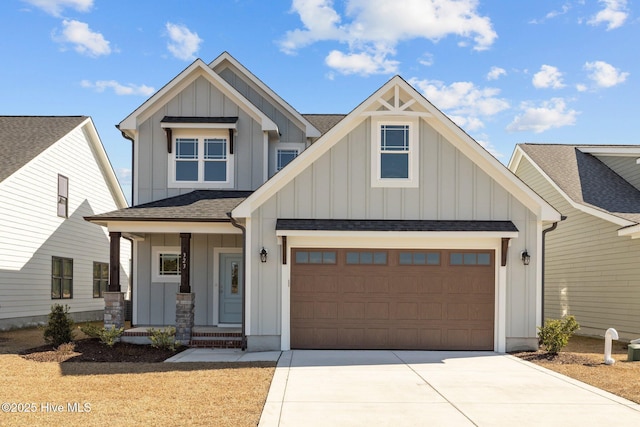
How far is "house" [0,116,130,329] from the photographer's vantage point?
18250mm

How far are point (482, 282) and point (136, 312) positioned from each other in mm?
9323

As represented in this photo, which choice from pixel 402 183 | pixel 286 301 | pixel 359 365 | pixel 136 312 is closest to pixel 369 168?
pixel 402 183

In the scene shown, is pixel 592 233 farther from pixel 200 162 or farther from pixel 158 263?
pixel 158 263

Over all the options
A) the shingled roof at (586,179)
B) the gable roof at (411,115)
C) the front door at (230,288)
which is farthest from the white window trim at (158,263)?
the shingled roof at (586,179)

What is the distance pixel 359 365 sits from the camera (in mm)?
11609

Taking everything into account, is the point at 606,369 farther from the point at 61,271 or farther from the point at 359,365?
the point at 61,271

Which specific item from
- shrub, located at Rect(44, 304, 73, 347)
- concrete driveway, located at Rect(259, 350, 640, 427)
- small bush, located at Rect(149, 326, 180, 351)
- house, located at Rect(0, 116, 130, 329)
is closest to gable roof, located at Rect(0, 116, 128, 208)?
house, located at Rect(0, 116, 130, 329)

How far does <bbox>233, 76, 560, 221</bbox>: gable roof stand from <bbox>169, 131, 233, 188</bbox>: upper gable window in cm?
388

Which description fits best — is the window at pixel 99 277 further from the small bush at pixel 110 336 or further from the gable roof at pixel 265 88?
the gable roof at pixel 265 88

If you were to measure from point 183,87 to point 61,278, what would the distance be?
29.0ft

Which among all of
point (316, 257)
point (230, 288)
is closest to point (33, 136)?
point (230, 288)

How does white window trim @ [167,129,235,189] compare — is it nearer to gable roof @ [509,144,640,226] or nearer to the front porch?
the front porch

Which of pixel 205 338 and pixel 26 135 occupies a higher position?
pixel 26 135

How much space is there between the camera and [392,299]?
544 inches
